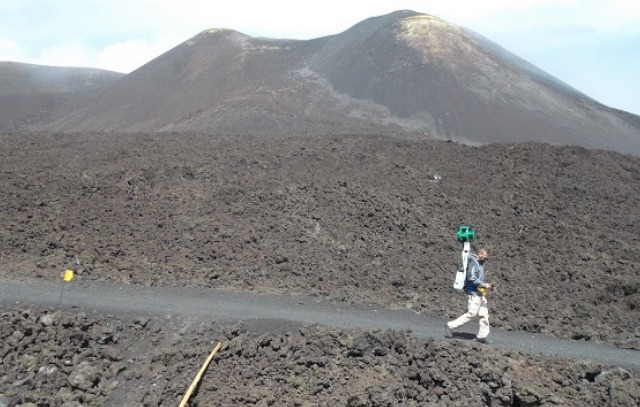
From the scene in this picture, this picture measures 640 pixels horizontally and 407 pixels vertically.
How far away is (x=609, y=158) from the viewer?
19703mm

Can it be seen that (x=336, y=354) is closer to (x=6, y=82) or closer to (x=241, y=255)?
(x=241, y=255)

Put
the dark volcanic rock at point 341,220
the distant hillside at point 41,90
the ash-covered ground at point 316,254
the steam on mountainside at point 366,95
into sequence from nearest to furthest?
the ash-covered ground at point 316,254, the dark volcanic rock at point 341,220, the steam on mountainside at point 366,95, the distant hillside at point 41,90

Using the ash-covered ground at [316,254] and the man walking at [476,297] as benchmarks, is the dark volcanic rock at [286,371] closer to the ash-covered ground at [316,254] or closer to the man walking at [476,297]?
the ash-covered ground at [316,254]

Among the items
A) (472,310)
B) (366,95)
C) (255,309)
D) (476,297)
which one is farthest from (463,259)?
(366,95)

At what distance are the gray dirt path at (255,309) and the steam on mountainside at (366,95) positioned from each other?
1624 cm

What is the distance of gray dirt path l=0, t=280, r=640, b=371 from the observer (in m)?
9.74

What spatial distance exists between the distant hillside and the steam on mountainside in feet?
9.02

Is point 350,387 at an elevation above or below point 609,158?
below

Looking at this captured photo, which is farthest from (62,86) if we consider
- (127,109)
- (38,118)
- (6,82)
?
(127,109)

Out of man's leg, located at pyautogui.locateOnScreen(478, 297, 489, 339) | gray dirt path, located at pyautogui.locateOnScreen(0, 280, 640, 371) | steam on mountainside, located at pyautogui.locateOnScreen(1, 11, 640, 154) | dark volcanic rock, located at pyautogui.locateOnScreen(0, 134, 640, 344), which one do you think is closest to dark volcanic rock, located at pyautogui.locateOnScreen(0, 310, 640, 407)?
man's leg, located at pyautogui.locateOnScreen(478, 297, 489, 339)

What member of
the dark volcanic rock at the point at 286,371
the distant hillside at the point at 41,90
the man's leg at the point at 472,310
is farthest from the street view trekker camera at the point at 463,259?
the distant hillside at the point at 41,90

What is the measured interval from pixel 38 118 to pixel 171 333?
45.6 meters

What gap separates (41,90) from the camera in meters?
57.7

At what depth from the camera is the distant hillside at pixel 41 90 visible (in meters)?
49.8
